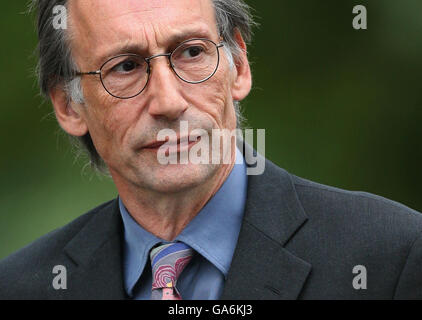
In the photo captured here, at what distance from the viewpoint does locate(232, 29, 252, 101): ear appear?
313 centimetres

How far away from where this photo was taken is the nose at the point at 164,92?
2.72 meters

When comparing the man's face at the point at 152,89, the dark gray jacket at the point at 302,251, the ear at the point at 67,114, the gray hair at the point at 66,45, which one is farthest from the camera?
the ear at the point at 67,114

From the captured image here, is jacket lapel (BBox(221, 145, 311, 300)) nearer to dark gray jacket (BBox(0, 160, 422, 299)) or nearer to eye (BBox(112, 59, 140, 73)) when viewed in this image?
dark gray jacket (BBox(0, 160, 422, 299))

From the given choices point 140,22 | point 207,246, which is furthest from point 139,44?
point 207,246

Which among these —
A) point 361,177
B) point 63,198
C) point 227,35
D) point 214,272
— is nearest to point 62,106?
point 227,35

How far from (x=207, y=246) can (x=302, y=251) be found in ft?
1.02

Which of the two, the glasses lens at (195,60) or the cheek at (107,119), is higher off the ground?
the glasses lens at (195,60)

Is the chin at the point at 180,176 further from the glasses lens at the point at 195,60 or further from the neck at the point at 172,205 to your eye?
the glasses lens at the point at 195,60

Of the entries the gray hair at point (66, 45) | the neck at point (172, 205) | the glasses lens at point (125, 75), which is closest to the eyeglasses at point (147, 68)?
the glasses lens at point (125, 75)

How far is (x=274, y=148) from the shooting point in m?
4.97

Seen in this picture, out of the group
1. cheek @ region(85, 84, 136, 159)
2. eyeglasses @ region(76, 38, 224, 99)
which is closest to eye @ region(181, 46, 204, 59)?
eyeglasses @ region(76, 38, 224, 99)

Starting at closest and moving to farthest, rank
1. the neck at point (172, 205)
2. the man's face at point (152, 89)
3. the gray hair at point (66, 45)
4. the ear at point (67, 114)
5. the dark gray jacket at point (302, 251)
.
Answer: the dark gray jacket at point (302, 251), the man's face at point (152, 89), the neck at point (172, 205), the gray hair at point (66, 45), the ear at point (67, 114)

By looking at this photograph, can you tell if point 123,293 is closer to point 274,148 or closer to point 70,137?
point 70,137

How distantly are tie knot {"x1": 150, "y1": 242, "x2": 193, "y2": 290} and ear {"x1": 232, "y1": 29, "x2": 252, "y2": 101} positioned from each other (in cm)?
60
